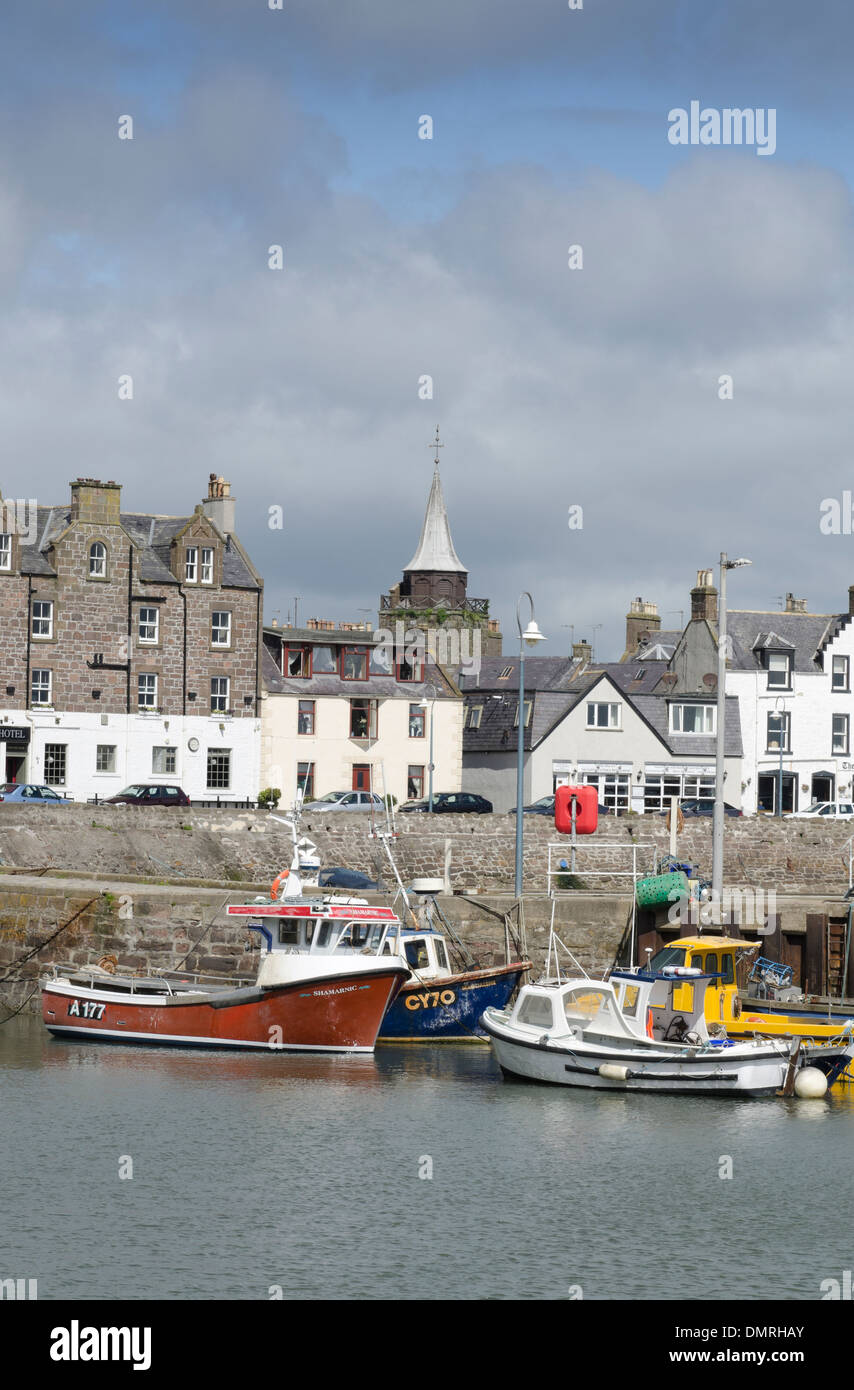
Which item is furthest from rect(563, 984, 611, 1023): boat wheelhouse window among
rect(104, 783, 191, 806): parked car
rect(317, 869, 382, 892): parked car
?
rect(104, 783, 191, 806): parked car

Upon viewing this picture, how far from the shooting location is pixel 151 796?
197 ft

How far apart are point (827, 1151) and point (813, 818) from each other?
125ft

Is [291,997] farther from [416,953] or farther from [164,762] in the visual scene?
[164,762]

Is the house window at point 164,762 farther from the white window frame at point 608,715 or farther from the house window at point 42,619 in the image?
the white window frame at point 608,715

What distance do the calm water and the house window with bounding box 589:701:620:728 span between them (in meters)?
45.3

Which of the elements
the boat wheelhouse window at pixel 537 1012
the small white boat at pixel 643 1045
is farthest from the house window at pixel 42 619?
the boat wheelhouse window at pixel 537 1012

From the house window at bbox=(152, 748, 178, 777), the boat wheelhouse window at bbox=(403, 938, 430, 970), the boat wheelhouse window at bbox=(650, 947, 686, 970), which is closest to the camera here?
the boat wheelhouse window at bbox=(650, 947, 686, 970)

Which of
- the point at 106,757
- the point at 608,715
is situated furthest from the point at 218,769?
the point at 608,715

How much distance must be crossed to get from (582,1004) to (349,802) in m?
31.4

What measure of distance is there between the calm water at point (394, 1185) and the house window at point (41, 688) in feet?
111

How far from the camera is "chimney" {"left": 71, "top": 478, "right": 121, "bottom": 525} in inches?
2537

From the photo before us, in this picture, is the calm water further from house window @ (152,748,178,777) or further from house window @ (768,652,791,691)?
house window @ (768,652,791,691)

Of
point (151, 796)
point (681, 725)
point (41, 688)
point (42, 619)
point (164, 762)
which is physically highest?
point (42, 619)
